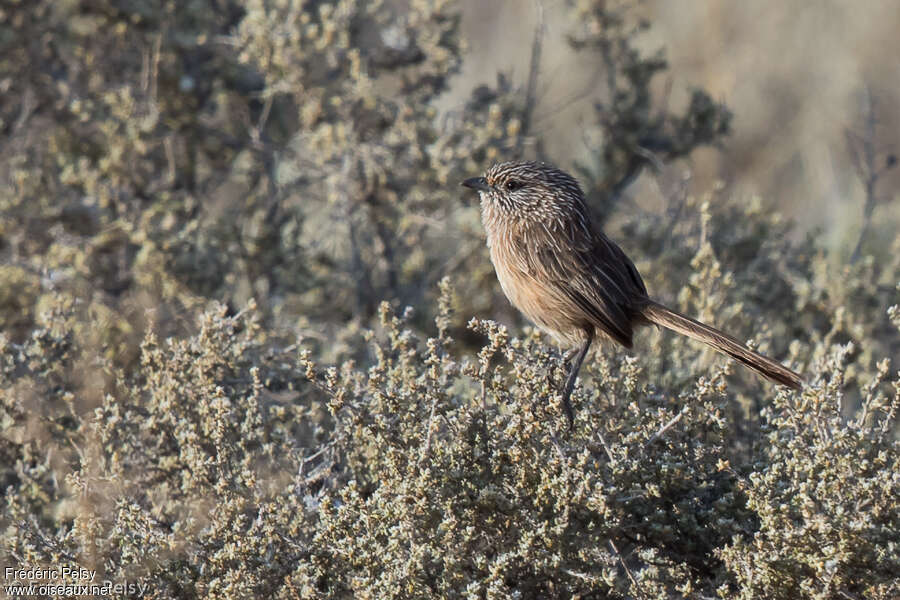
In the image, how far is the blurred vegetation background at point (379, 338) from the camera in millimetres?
3182

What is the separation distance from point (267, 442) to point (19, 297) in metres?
2.33

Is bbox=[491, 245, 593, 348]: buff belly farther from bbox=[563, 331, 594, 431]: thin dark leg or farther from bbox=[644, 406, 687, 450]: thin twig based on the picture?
bbox=[644, 406, 687, 450]: thin twig

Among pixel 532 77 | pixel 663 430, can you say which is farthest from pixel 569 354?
pixel 532 77

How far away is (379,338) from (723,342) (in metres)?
2.75

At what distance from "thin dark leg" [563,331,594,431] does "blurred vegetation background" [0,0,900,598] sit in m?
0.06

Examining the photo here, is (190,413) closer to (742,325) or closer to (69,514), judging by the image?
(69,514)

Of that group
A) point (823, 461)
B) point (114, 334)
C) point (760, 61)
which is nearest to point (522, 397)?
point (823, 461)

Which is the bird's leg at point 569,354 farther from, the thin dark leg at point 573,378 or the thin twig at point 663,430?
the thin twig at point 663,430

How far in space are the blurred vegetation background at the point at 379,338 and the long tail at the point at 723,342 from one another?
15cm

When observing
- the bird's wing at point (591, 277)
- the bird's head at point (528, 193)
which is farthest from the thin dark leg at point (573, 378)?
the bird's head at point (528, 193)

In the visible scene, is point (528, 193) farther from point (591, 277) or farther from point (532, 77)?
point (532, 77)

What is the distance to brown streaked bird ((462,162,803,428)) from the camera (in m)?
4.29

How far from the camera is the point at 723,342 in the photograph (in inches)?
157

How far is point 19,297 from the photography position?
5672 mm
